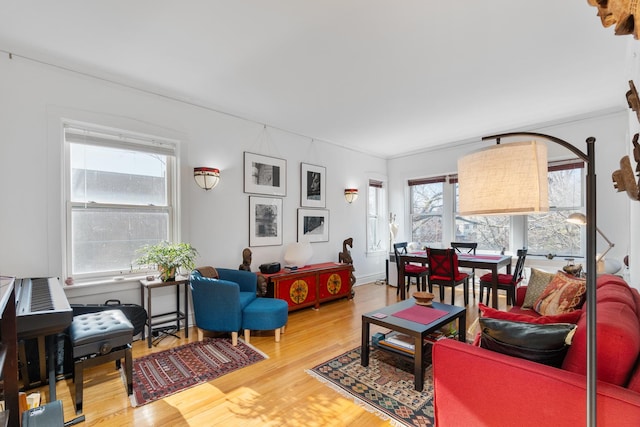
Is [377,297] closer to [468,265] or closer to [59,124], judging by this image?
[468,265]

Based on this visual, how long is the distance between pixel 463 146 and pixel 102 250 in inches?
224

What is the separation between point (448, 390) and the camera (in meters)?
1.46

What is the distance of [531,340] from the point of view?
51.7 inches

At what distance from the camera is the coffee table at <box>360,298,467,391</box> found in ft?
7.32

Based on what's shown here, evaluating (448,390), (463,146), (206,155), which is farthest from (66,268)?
(463,146)

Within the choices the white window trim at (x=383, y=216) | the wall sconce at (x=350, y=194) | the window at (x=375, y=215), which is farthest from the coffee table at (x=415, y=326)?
the white window trim at (x=383, y=216)

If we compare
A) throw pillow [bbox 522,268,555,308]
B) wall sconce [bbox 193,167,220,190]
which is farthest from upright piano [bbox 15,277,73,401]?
throw pillow [bbox 522,268,555,308]

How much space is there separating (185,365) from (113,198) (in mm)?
1898

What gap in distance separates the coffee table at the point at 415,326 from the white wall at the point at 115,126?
213cm

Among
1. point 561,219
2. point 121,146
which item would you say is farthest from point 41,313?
point 561,219

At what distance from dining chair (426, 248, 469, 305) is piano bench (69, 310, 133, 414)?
3.68m

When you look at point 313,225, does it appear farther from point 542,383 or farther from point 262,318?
point 542,383

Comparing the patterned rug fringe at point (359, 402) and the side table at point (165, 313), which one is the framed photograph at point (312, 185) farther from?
the patterned rug fringe at point (359, 402)

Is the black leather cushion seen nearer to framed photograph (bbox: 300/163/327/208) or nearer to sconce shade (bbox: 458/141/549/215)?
sconce shade (bbox: 458/141/549/215)
